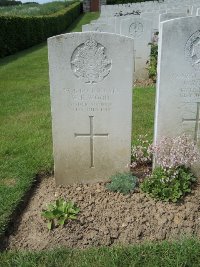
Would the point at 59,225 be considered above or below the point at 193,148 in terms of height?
below

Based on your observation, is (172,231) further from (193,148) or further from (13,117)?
(13,117)

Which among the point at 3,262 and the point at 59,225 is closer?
the point at 3,262

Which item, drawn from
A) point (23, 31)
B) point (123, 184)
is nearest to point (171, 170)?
point (123, 184)

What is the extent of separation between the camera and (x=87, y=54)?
3.64 meters

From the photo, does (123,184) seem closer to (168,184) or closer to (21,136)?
(168,184)

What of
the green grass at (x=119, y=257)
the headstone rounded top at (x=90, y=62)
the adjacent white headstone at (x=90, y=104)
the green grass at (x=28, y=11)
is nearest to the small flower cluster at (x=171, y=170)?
the adjacent white headstone at (x=90, y=104)

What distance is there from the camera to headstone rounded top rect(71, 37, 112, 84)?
363 cm

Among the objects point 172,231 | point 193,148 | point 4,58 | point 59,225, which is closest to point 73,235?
point 59,225

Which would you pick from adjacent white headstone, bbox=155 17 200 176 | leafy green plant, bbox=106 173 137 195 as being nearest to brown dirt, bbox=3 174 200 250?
leafy green plant, bbox=106 173 137 195

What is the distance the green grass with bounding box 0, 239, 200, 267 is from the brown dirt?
14 cm

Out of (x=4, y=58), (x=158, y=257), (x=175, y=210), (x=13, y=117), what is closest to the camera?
(x=158, y=257)

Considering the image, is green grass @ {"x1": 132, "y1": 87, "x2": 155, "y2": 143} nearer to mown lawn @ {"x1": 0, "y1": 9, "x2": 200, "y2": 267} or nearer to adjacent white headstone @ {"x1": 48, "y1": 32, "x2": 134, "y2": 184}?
mown lawn @ {"x1": 0, "y1": 9, "x2": 200, "y2": 267}

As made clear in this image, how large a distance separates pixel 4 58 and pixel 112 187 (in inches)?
512

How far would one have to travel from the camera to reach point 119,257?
307cm
